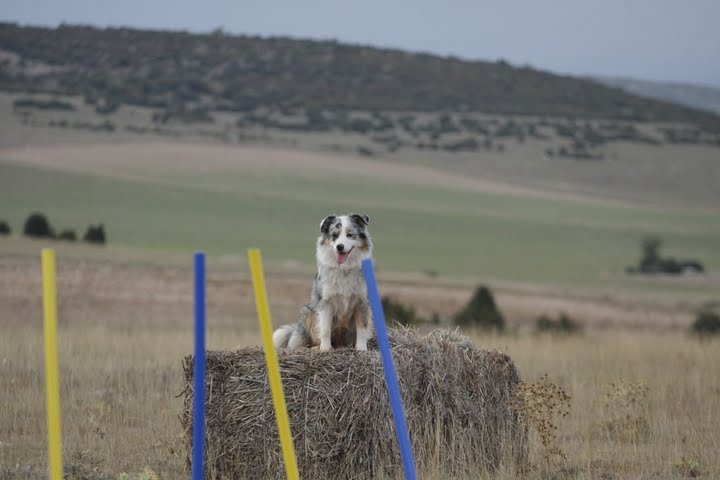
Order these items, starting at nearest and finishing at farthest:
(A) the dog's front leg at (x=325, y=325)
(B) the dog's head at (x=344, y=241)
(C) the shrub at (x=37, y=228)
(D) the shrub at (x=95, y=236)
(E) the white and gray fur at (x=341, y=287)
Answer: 1. (B) the dog's head at (x=344, y=241)
2. (E) the white and gray fur at (x=341, y=287)
3. (A) the dog's front leg at (x=325, y=325)
4. (D) the shrub at (x=95, y=236)
5. (C) the shrub at (x=37, y=228)

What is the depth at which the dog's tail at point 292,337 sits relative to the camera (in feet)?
33.7

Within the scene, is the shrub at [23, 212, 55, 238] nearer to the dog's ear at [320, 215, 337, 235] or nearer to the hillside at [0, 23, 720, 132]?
the dog's ear at [320, 215, 337, 235]

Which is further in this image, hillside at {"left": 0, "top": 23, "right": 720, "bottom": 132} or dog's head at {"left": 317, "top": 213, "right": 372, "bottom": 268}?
hillside at {"left": 0, "top": 23, "right": 720, "bottom": 132}

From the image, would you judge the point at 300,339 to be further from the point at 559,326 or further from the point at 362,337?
the point at 559,326

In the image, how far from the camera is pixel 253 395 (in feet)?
29.3

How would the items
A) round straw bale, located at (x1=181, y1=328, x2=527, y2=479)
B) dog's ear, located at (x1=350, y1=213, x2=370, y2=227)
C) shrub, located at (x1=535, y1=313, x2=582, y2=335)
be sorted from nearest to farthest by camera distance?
1. round straw bale, located at (x1=181, y1=328, x2=527, y2=479)
2. dog's ear, located at (x1=350, y1=213, x2=370, y2=227)
3. shrub, located at (x1=535, y1=313, x2=582, y2=335)

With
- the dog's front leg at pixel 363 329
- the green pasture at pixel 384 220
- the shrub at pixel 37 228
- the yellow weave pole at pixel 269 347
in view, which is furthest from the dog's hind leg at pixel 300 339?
the green pasture at pixel 384 220

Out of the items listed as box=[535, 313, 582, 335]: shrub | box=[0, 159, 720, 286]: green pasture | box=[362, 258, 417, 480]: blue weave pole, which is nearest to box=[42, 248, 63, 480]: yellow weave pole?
box=[362, 258, 417, 480]: blue weave pole

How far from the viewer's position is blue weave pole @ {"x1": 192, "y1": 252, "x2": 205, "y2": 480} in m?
6.68

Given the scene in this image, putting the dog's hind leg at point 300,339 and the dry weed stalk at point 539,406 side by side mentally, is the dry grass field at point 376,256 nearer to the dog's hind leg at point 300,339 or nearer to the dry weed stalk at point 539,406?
the dry weed stalk at point 539,406

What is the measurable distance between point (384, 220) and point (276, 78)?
60259 millimetres

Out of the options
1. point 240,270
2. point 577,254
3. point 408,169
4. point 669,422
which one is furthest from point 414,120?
point 669,422

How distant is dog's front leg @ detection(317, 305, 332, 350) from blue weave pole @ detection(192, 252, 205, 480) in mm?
2535

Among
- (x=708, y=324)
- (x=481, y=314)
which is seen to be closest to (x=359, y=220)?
(x=481, y=314)
